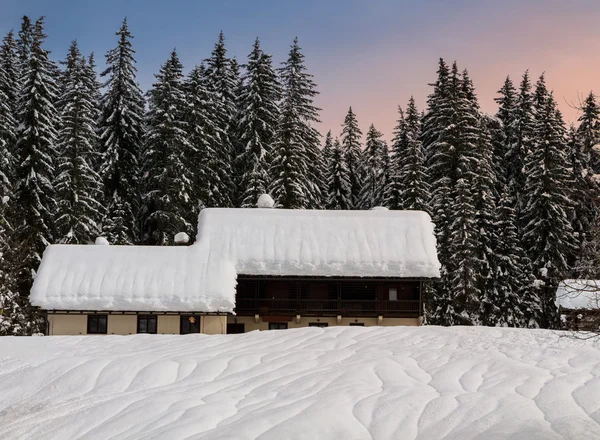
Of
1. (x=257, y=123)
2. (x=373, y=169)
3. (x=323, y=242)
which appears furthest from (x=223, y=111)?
(x=323, y=242)

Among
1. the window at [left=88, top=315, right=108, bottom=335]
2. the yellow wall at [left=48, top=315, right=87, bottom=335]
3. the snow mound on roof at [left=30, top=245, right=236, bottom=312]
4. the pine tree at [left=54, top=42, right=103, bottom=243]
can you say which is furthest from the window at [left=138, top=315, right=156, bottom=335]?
the pine tree at [left=54, top=42, right=103, bottom=243]

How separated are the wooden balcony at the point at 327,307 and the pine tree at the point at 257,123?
14.3 metres

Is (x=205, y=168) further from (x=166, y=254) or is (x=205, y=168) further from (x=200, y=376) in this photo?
(x=200, y=376)

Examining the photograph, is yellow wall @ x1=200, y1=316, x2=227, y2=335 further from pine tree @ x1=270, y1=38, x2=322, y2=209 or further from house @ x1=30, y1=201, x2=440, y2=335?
pine tree @ x1=270, y1=38, x2=322, y2=209

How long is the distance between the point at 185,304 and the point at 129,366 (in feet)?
45.3

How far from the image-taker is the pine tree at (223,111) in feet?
168

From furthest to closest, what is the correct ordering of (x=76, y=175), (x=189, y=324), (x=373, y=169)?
(x=373, y=169) < (x=76, y=175) < (x=189, y=324)

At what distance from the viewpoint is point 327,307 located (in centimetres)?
3494

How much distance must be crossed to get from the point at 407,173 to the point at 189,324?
22.0 meters

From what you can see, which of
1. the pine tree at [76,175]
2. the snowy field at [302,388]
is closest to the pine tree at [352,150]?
the pine tree at [76,175]

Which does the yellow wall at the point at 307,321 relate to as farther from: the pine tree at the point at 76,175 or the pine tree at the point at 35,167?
the pine tree at the point at 35,167

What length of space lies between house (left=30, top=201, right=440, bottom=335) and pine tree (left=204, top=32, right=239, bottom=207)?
14077mm

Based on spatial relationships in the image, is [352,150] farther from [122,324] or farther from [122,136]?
[122,324]

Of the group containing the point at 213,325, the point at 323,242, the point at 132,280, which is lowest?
the point at 213,325
